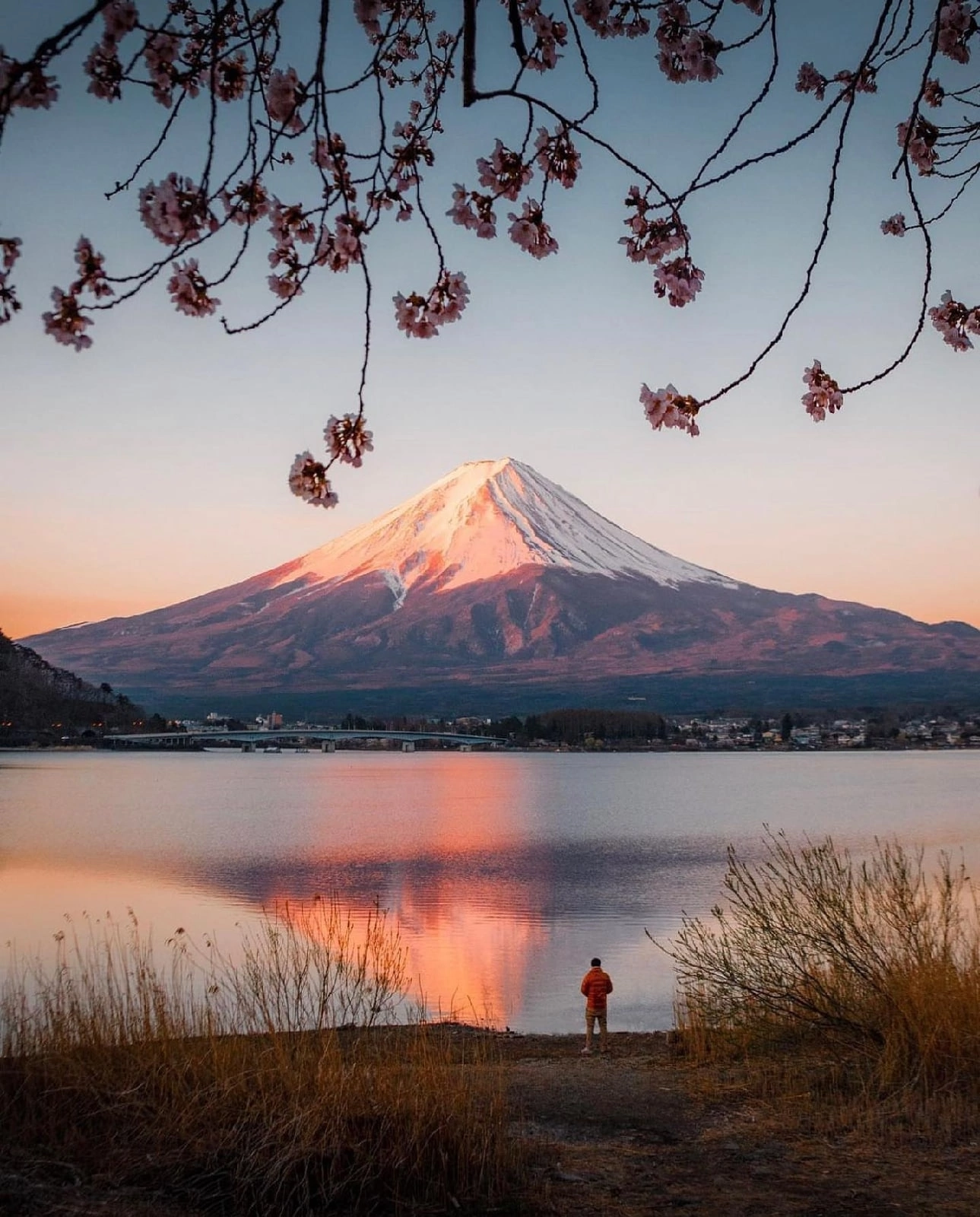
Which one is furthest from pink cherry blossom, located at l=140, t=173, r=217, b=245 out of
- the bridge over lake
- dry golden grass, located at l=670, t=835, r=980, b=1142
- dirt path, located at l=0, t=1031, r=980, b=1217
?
the bridge over lake

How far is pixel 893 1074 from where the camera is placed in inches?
261

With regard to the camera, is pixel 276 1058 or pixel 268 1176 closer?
pixel 268 1176

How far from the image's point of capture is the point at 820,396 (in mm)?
3576

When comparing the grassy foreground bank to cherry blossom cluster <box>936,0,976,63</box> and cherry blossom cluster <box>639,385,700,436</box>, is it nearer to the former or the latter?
cherry blossom cluster <box>639,385,700,436</box>

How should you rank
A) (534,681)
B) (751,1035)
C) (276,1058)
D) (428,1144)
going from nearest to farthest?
(428,1144), (276,1058), (751,1035), (534,681)

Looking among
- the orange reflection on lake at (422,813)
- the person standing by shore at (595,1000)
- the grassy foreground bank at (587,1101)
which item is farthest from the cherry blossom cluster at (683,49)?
the orange reflection on lake at (422,813)

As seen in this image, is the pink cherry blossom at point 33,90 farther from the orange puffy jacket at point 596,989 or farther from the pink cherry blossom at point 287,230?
the orange puffy jacket at point 596,989

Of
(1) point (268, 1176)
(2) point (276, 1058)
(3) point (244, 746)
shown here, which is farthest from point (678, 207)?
(3) point (244, 746)

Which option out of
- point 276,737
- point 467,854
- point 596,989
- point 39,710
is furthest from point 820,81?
point 39,710

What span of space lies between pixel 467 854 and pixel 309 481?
101 feet

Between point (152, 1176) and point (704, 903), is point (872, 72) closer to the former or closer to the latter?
point (152, 1176)

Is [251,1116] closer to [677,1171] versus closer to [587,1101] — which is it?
[677,1171]

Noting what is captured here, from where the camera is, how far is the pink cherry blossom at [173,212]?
2.76 metres

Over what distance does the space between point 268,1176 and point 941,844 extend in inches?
1106
